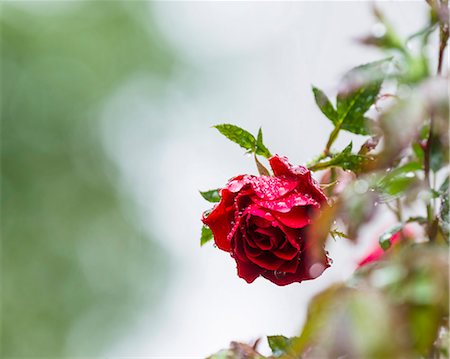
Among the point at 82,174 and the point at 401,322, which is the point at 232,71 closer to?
the point at 82,174

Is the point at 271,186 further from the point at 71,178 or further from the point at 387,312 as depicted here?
the point at 71,178

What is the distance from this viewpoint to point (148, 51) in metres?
8.34

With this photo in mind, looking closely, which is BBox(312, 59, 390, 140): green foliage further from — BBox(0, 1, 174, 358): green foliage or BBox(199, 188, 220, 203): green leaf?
BBox(0, 1, 174, 358): green foliage

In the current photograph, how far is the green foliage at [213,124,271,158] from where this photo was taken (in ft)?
→ 2.09

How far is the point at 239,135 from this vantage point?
2.10 feet

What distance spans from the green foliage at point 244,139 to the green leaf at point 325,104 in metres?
0.07

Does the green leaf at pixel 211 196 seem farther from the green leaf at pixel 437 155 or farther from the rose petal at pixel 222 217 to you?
the green leaf at pixel 437 155

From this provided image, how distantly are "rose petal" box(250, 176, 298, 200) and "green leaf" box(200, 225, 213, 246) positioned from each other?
0.08 metres

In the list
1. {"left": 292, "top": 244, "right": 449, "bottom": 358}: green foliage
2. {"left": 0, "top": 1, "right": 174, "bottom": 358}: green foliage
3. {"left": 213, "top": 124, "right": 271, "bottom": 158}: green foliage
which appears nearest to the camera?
{"left": 292, "top": 244, "right": 449, "bottom": 358}: green foliage

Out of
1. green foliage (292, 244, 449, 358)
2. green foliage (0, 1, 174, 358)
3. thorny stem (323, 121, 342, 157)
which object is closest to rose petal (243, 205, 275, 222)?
thorny stem (323, 121, 342, 157)

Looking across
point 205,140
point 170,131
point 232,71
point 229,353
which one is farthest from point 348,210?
point 232,71

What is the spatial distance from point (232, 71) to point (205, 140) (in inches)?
56.6

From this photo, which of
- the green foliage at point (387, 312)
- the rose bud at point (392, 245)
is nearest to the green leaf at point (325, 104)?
the rose bud at point (392, 245)

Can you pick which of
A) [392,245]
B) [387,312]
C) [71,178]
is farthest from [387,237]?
[71,178]
